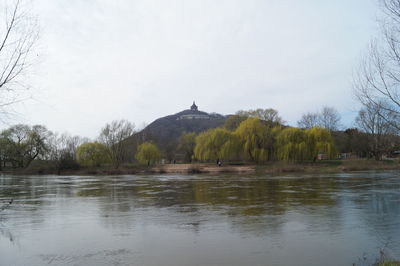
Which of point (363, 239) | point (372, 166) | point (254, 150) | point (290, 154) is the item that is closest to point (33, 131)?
point (254, 150)

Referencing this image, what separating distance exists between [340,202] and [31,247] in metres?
14.2

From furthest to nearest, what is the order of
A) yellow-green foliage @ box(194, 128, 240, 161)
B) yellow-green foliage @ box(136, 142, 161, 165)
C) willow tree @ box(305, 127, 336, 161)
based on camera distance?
yellow-green foliage @ box(136, 142, 161, 165)
yellow-green foliage @ box(194, 128, 240, 161)
willow tree @ box(305, 127, 336, 161)

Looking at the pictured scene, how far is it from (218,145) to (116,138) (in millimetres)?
27524

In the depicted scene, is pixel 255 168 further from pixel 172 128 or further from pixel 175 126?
pixel 175 126

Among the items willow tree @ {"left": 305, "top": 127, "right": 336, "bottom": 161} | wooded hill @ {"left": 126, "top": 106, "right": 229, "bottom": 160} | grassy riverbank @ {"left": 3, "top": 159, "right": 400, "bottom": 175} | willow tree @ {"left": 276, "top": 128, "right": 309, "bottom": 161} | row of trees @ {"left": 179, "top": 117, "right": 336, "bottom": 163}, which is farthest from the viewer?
wooded hill @ {"left": 126, "top": 106, "right": 229, "bottom": 160}

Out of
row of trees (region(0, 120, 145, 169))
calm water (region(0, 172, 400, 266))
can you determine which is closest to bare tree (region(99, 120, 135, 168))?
row of trees (region(0, 120, 145, 169))

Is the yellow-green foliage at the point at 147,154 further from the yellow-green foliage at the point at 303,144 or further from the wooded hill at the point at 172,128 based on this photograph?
the yellow-green foliage at the point at 303,144

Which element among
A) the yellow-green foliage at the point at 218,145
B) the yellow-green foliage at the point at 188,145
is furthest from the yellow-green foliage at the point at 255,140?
the yellow-green foliage at the point at 188,145

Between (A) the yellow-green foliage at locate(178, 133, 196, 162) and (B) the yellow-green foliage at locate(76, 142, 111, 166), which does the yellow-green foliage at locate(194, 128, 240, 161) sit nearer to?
(A) the yellow-green foliage at locate(178, 133, 196, 162)

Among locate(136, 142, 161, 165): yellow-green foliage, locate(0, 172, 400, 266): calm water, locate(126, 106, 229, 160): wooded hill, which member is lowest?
locate(0, 172, 400, 266): calm water

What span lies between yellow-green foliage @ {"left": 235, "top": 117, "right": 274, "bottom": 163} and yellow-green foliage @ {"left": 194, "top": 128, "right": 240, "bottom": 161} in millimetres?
1459

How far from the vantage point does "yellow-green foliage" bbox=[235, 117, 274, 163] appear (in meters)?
60.0

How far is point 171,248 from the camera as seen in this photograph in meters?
9.46

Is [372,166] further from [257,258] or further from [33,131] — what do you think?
[33,131]
